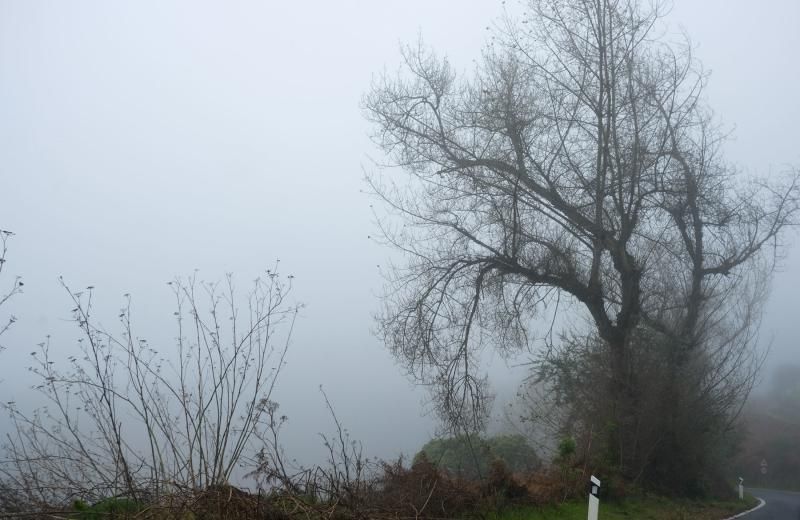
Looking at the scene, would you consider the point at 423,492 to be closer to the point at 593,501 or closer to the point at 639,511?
the point at 593,501

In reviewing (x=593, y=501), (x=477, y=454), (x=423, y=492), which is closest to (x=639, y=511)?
(x=477, y=454)

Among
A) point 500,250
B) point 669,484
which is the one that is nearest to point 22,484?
point 500,250

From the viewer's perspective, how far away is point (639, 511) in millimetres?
16312

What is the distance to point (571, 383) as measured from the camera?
841 inches

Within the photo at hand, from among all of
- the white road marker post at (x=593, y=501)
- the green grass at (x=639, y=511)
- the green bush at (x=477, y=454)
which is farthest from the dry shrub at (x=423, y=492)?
the white road marker post at (x=593, y=501)

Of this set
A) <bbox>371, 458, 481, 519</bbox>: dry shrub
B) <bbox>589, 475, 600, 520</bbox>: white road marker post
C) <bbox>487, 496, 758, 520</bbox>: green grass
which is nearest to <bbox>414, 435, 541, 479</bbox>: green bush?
<bbox>371, 458, 481, 519</bbox>: dry shrub

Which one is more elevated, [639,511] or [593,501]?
[593,501]

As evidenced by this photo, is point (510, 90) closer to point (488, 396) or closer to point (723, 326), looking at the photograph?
point (488, 396)

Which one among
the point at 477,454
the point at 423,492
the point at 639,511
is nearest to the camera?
the point at 423,492

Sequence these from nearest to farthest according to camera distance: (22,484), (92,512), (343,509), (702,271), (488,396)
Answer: (92,512) < (22,484) < (343,509) < (488,396) < (702,271)

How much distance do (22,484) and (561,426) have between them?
15.4 meters

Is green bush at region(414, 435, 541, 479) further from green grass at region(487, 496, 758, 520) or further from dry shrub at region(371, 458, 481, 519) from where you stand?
green grass at region(487, 496, 758, 520)

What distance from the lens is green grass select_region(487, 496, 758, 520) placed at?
13.3 m

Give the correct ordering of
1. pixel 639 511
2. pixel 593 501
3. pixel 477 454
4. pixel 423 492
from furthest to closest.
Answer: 1. pixel 477 454
2. pixel 639 511
3. pixel 593 501
4. pixel 423 492
